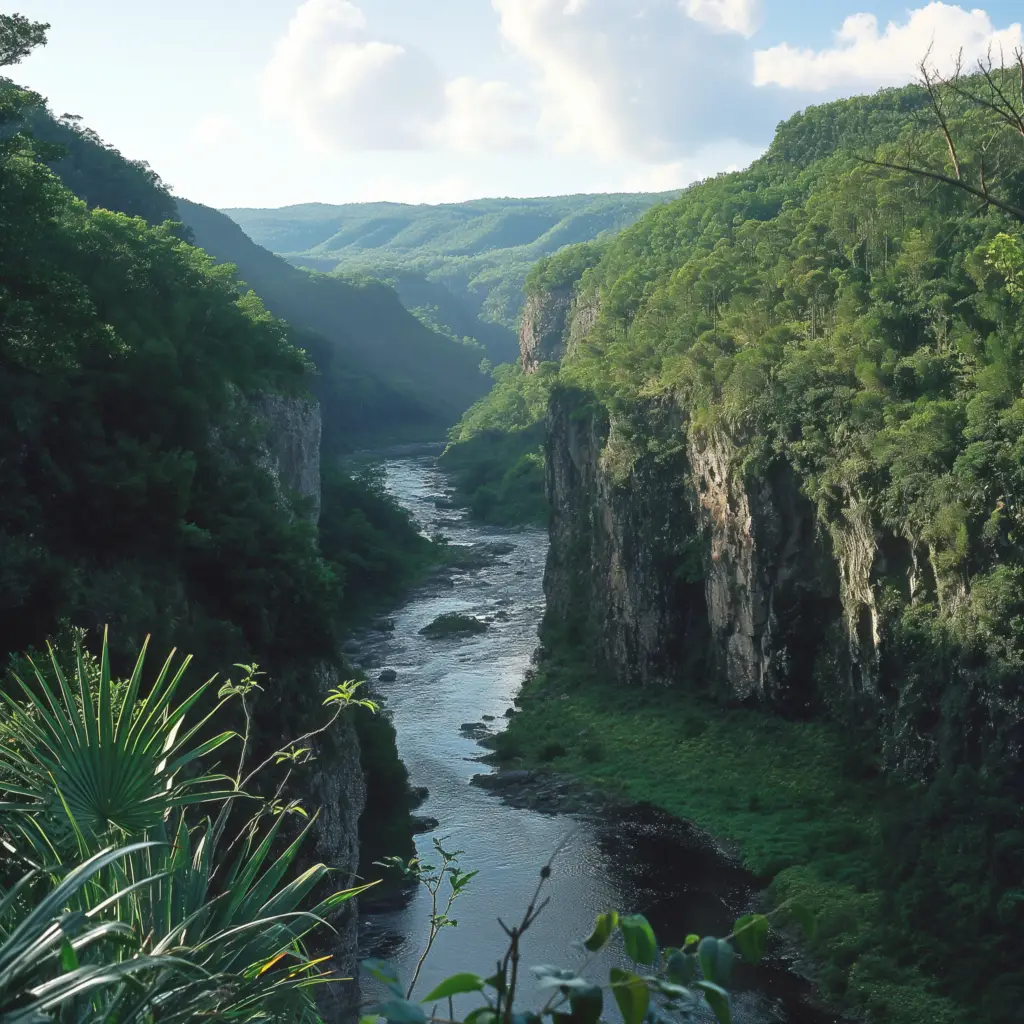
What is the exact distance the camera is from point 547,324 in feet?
374

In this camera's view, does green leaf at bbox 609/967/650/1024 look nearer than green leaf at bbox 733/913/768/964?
Yes

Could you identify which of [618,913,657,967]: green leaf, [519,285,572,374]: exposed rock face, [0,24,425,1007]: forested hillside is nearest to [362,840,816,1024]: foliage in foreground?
[618,913,657,967]: green leaf

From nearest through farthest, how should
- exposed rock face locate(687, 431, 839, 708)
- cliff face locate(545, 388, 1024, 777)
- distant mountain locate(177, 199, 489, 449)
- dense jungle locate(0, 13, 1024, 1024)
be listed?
1. dense jungle locate(0, 13, 1024, 1024)
2. cliff face locate(545, 388, 1024, 777)
3. exposed rock face locate(687, 431, 839, 708)
4. distant mountain locate(177, 199, 489, 449)

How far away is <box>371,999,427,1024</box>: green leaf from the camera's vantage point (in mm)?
3270

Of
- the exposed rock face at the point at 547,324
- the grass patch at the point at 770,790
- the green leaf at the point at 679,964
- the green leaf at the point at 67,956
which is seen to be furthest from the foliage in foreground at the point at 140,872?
the exposed rock face at the point at 547,324

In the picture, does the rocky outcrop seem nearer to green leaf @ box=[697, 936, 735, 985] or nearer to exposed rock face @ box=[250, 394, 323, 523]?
exposed rock face @ box=[250, 394, 323, 523]

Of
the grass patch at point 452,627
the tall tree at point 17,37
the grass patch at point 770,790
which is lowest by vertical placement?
the grass patch at point 770,790

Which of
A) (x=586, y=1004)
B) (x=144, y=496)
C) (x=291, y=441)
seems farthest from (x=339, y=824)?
(x=586, y=1004)

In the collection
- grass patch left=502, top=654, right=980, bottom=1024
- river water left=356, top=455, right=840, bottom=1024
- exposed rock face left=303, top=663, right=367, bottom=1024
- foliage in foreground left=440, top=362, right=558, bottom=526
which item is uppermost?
foliage in foreground left=440, top=362, right=558, bottom=526

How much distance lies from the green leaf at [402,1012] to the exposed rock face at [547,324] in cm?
10841

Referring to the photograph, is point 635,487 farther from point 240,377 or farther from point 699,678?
point 240,377

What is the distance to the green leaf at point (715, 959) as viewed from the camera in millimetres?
3502

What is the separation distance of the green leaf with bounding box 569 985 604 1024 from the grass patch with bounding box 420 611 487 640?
5306cm

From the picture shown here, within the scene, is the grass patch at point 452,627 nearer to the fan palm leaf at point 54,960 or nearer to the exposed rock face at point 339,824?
the exposed rock face at point 339,824
